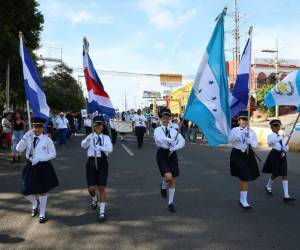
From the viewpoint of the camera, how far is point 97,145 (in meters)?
6.91

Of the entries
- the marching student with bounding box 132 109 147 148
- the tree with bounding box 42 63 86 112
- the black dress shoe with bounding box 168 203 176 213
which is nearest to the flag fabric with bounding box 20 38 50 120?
the black dress shoe with bounding box 168 203 176 213

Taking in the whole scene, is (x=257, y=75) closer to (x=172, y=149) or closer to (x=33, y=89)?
(x=172, y=149)

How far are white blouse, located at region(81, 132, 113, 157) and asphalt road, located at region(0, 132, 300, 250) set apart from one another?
1.05m

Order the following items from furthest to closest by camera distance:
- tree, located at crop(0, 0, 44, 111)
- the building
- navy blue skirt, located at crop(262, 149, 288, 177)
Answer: the building
tree, located at crop(0, 0, 44, 111)
navy blue skirt, located at crop(262, 149, 288, 177)

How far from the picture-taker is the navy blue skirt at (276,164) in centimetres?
833

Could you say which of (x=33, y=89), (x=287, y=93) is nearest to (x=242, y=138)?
(x=287, y=93)

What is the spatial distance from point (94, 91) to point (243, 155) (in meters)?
3.11

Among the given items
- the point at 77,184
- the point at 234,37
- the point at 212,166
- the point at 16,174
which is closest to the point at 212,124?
the point at 77,184

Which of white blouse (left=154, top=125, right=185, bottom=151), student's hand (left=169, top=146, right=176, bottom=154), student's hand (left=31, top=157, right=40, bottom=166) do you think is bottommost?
student's hand (left=31, top=157, right=40, bottom=166)

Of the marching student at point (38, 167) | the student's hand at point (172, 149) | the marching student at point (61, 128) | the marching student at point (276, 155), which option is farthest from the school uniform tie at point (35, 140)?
the marching student at point (61, 128)

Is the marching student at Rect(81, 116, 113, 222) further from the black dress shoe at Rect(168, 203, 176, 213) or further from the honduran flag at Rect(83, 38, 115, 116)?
the black dress shoe at Rect(168, 203, 176, 213)

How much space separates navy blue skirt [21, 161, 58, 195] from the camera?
21.5ft

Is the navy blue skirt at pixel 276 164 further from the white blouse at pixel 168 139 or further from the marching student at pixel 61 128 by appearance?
the marching student at pixel 61 128

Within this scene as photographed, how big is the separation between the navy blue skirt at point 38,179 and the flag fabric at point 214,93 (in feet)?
9.05
